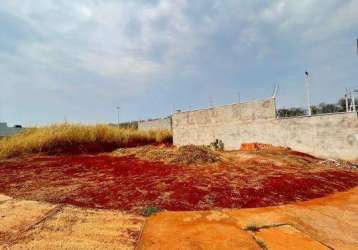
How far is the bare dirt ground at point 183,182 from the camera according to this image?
4117mm

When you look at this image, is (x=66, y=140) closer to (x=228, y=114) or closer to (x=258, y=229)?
(x=228, y=114)

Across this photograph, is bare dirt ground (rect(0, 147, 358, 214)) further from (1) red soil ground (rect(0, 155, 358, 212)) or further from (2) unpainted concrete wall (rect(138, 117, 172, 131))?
(2) unpainted concrete wall (rect(138, 117, 172, 131))

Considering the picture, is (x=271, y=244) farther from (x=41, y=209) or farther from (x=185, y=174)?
(x=185, y=174)

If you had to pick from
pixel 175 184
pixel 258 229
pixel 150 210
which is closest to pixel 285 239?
pixel 258 229

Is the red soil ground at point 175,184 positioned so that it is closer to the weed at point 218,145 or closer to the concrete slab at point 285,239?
the concrete slab at point 285,239

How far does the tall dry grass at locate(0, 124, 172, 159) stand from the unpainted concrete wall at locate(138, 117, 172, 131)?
468 cm

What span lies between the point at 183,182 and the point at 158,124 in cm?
1508

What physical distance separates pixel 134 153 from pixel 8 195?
603 cm

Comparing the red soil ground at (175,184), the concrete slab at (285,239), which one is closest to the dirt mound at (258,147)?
the red soil ground at (175,184)

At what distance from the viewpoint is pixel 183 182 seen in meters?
5.21

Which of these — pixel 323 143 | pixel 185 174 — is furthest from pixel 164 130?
pixel 185 174

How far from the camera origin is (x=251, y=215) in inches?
139

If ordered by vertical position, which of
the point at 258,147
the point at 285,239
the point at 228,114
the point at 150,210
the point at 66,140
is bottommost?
the point at 285,239

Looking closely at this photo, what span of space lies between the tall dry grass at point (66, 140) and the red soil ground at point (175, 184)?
2986 millimetres
